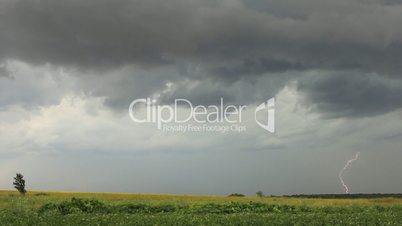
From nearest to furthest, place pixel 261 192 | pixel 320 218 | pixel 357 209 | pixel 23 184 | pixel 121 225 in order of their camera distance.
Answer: pixel 121 225, pixel 320 218, pixel 357 209, pixel 23 184, pixel 261 192

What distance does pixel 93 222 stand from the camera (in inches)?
1096

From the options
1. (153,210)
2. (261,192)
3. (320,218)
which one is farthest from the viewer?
(261,192)

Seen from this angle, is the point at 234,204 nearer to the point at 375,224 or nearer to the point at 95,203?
the point at 95,203

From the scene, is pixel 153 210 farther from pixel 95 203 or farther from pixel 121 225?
pixel 121 225

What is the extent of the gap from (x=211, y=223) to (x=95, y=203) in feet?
49.0

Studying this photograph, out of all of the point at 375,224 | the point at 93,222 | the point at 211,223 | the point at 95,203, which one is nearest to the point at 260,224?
the point at 211,223

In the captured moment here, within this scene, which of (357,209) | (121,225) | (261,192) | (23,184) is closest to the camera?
(121,225)

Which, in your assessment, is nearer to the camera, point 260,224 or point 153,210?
point 260,224

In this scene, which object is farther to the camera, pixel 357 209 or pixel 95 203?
pixel 357 209

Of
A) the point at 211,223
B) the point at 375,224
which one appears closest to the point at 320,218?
the point at 375,224

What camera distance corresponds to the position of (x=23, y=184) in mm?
69188

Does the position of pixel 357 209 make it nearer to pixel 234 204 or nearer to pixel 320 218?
pixel 234 204

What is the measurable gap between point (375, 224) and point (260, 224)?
20.5ft

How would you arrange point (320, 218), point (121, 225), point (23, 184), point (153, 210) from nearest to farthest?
point (121, 225), point (320, 218), point (153, 210), point (23, 184)
